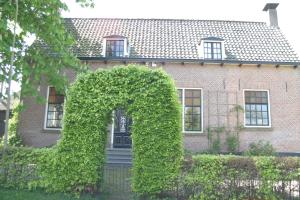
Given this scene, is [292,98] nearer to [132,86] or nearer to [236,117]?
[236,117]

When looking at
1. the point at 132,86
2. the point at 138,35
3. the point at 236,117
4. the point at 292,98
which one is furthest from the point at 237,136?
the point at 132,86

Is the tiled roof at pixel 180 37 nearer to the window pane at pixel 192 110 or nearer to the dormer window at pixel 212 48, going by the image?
the dormer window at pixel 212 48

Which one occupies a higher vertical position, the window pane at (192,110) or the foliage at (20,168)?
the window pane at (192,110)

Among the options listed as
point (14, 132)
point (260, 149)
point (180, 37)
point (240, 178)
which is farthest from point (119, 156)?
point (180, 37)

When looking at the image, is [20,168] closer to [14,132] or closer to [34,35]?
[34,35]

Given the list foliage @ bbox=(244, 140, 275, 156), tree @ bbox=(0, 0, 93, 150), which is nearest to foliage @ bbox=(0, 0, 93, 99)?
tree @ bbox=(0, 0, 93, 150)

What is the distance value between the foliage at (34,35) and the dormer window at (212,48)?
A: 24.5 feet

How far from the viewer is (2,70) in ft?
30.0

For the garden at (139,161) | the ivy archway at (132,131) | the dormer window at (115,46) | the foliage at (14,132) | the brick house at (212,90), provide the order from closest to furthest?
the garden at (139,161)
the ivy archway at (132,131)
the foliage at (14,132)
the brick house at (212,90)
the dormer window at (115,46)

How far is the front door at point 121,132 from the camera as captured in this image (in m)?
14.5

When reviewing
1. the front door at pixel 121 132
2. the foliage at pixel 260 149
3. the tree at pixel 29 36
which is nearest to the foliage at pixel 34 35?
the tree at pixel 29 36

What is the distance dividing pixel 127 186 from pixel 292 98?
1095 cm

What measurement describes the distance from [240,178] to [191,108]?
8.36m

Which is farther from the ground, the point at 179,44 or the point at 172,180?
the point at 179,44
